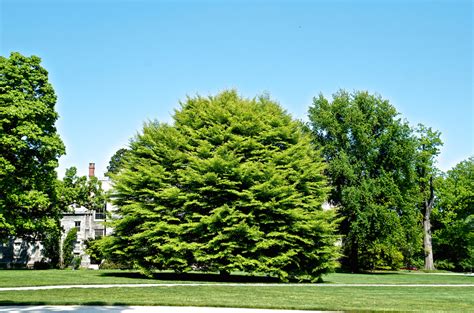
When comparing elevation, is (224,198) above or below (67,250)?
above

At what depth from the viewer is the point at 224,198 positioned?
1053 inches

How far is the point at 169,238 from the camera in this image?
86.0 feet

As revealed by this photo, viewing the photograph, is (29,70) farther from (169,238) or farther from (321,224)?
(321,224)

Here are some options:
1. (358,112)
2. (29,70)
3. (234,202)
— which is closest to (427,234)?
(358,112)

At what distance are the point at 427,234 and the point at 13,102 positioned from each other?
41.0 m

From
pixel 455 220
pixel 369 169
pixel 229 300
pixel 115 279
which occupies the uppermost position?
pixel 369 169

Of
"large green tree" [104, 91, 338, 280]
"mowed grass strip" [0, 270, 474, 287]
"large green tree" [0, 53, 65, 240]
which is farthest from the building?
"large green tree" [104, 91, 338, 280]

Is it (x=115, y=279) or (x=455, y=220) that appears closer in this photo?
(x=115, y=279)

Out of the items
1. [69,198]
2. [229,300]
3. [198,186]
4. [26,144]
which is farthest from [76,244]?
[229,300]

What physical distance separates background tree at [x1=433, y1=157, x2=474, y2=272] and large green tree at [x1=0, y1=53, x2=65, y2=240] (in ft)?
145

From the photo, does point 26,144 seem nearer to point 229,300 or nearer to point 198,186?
point 198,186

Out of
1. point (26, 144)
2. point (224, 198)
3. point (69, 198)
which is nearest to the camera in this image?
point (224, 198)

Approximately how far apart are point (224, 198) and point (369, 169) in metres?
20.2

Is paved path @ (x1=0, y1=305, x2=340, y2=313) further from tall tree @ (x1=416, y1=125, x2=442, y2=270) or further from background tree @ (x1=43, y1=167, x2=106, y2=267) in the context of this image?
tall tree @ (x1=416, y1=125, x2=442, y2=270)
